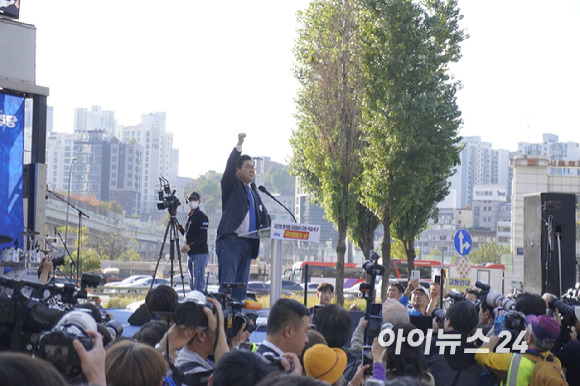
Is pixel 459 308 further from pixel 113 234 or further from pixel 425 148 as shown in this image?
pixel 113 234

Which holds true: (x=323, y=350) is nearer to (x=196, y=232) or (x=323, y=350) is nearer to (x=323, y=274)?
(x=196, y=232)

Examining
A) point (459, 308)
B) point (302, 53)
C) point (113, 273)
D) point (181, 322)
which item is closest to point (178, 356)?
point (181, 322)

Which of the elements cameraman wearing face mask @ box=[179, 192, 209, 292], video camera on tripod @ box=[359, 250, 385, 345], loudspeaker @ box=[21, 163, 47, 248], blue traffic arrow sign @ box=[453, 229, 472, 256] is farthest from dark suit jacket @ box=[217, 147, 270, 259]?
blue traffic arrow sign @ box=[453, 229, 472, 256]

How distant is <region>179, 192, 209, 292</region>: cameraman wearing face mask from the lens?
10.7m

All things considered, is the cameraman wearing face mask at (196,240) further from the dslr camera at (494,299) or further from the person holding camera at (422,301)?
the dslr camera at (494,299)

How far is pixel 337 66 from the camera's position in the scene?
26000mm

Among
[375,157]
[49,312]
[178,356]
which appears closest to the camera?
[49,312]

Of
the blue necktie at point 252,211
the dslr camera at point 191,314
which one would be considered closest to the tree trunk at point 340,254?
the blue necktie at point 252,211

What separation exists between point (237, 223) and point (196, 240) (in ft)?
6.72

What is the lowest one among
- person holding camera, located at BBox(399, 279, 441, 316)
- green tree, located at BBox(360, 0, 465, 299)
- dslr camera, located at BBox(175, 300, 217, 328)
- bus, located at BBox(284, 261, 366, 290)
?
bus, located at BBox(284, 261, 366, 290)

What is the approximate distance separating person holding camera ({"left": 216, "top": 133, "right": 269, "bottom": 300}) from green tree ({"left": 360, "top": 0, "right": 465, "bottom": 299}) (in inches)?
640

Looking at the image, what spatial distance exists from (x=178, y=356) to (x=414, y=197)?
2177cm

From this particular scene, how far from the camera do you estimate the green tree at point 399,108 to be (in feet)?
82.6

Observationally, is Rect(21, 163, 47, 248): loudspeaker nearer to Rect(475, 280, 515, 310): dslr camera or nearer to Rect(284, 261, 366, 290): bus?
Rect(475, 280, 515, 310): dslr camera
